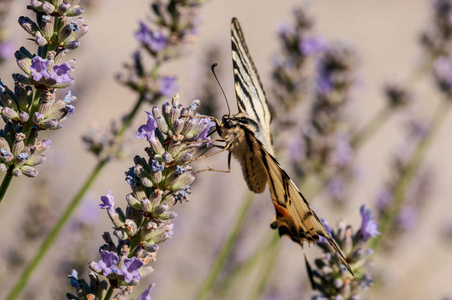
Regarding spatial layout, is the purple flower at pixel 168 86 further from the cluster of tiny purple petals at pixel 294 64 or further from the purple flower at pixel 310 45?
the purple flower at pixel 310 45

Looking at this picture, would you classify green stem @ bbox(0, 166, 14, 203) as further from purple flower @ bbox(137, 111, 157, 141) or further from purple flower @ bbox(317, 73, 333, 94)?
purple flower @ bbox(317, 73, 333, 94)

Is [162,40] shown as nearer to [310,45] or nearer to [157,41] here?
[157,41]

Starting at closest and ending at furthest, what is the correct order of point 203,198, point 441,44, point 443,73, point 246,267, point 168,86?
1. point 168,86
2. point 246,267
3. point 441,44
4. point 443,73
5. point 203,198

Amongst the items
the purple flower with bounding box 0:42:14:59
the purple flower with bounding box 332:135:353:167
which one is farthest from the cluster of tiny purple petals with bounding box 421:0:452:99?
the purple flower with bounding box 0:42:14:59

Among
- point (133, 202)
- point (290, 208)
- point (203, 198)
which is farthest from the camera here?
point (203, 198)

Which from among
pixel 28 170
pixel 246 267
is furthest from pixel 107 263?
pixel 246 267

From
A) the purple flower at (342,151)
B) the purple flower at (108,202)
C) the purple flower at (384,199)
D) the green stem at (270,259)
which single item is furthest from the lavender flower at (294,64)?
the purple flower at (108,202)
